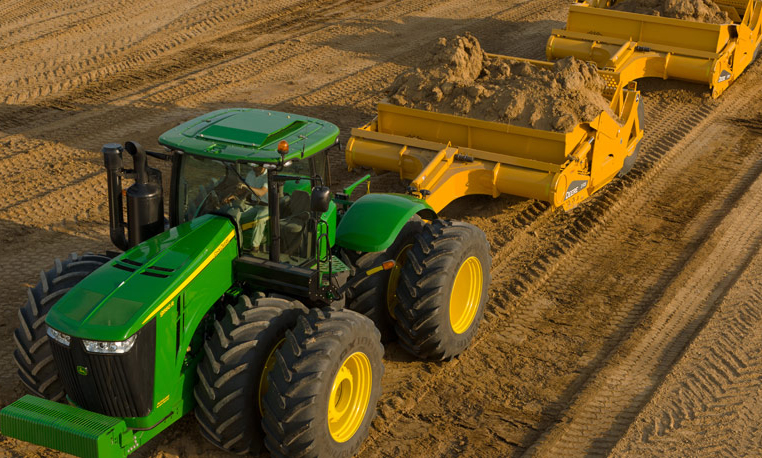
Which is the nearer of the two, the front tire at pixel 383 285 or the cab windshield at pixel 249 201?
the cab windshield at pixel 249 201

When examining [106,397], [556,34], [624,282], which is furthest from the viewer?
[556,34]

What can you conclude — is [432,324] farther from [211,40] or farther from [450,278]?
[211,40]

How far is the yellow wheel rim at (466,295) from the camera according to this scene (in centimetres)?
733

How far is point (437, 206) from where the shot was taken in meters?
8.88

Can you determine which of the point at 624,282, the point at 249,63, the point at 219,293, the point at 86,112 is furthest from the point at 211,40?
the point at 219,293

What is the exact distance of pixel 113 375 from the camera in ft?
17.2

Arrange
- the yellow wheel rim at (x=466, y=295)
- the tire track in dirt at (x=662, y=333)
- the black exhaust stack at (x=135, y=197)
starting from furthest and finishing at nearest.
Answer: the yellow wheel rim at (x=466, y=295)
the tire track in dirt at (x=662, y=333)
the black exhaust stack at (x=135, y=197)

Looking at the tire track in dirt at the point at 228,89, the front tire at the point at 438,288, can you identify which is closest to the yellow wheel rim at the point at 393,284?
the front tire at the point at 438,288

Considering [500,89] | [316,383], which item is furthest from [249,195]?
[500,89]

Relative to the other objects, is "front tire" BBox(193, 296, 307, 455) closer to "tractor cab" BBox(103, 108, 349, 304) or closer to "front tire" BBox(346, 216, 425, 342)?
"tractor cab" BBox(103, 108, 349, 304)

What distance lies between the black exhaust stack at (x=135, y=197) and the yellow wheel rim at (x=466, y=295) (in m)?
2.45

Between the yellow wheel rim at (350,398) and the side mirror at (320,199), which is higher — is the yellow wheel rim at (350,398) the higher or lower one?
the lower one

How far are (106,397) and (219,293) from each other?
3.33ft

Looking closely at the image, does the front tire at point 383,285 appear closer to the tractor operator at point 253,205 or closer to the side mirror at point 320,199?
the tractor operator at point 253,205
